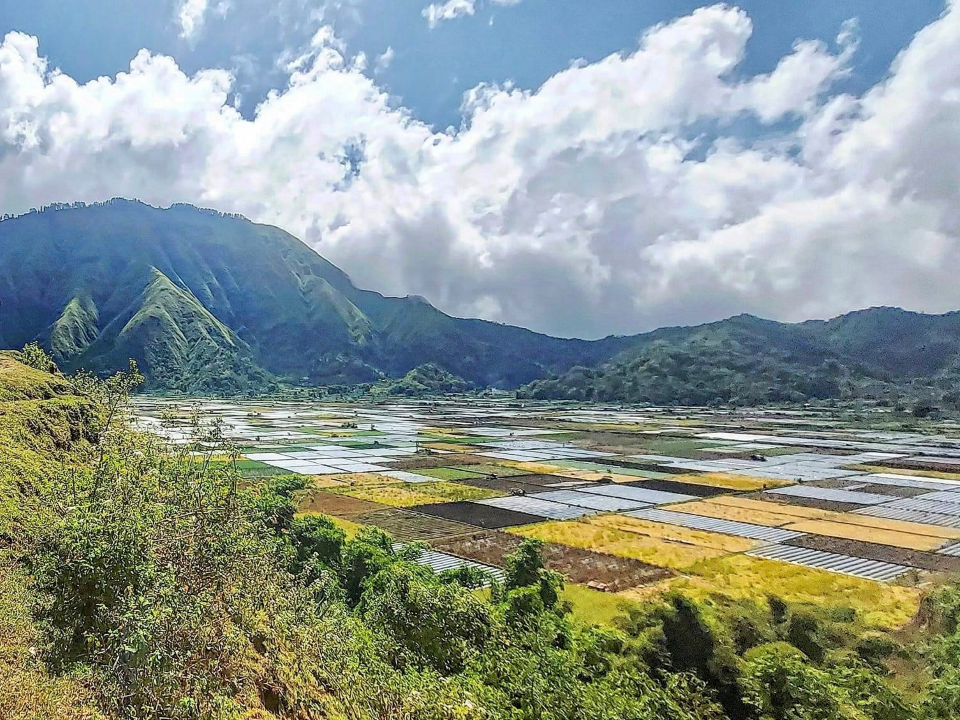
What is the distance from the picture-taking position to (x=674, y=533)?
34.2m

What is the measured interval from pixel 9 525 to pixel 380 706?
963 cm

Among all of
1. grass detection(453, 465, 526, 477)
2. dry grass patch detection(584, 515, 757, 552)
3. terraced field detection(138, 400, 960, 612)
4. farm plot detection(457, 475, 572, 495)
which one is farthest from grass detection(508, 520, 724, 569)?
grass detection(453, 465, 526, 477)

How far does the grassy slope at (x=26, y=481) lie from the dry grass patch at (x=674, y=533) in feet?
86.3

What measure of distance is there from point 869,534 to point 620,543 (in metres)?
14.1

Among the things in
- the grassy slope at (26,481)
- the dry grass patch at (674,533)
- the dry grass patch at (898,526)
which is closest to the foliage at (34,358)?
the grassy slope at (26,481)

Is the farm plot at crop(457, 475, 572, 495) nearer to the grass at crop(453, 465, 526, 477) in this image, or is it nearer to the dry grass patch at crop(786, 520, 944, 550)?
the grass at crop(453, 465, 526, 477)

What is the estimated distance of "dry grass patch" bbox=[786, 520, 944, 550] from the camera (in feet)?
106

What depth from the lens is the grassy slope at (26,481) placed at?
809 cm

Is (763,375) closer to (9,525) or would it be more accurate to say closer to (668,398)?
(668,398)

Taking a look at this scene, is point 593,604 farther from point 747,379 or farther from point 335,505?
point 747,379

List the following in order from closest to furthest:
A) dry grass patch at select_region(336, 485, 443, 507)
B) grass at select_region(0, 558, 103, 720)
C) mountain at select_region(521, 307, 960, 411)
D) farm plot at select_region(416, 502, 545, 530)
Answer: grass at select_region(0, 558, 103, 720) < farm plot at select_region(416, 502, 545, 530) < dry grass patch at select_region(336, 485, 443, 507) < mountain at select_region(521, 307, 960, 411)

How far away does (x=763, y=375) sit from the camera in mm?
171375

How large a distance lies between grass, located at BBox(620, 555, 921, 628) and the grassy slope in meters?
18.9

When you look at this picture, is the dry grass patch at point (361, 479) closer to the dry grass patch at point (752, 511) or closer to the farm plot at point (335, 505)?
the farm plot at point (335, 505)
